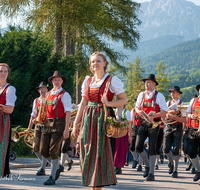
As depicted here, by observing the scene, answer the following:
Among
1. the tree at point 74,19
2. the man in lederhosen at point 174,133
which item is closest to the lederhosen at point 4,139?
the man in lederhosen at point 174,133

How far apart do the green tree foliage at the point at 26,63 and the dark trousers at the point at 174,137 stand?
6959 millimetres

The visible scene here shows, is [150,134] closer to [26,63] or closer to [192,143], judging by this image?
[192,143]

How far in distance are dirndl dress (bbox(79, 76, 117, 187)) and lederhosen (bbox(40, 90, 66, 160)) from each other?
6.26 feet

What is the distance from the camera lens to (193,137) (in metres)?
7.53

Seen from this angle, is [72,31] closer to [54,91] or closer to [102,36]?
[102,36]

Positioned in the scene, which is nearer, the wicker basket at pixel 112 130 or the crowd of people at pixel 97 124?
the wicker basket at pixel 112 130

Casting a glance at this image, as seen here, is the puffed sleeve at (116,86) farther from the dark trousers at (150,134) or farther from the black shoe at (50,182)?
the dark trousers at (150,134)

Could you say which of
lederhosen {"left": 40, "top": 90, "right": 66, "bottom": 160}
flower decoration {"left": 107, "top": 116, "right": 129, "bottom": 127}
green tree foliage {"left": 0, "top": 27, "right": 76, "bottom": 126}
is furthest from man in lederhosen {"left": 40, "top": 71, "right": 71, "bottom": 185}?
green tree foliage {"left": 0, "top": 27, "right": 76, "bottom": 126}

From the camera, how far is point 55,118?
6621mm

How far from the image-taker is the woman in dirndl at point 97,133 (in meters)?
4.50

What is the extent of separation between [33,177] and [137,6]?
2156 centimetres

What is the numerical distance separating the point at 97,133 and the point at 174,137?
16.0ft

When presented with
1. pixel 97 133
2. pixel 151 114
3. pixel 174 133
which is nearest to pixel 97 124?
pixel 97 133

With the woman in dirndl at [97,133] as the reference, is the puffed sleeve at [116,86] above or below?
above
